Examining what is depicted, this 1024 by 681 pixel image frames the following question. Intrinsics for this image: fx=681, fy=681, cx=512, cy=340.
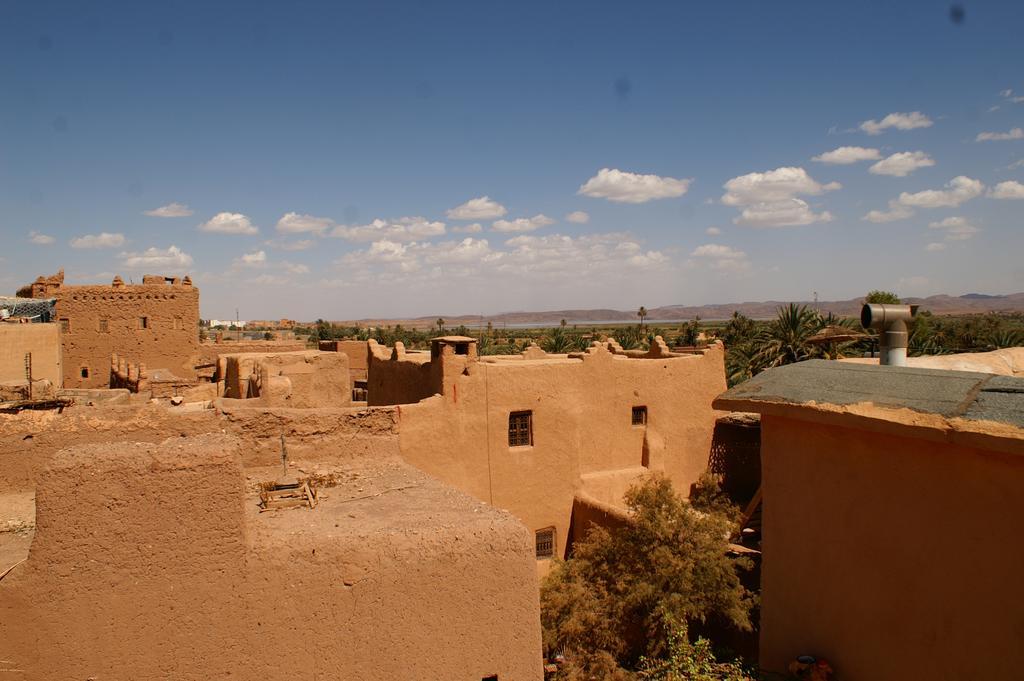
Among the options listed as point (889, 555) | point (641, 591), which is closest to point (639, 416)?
point (641, 591)

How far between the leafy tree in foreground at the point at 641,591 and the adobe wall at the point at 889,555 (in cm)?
462

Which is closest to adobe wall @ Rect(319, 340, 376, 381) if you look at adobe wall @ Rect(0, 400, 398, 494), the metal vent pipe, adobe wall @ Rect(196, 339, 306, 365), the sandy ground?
adobe wall @ Rect(196, 339, 306, 365)

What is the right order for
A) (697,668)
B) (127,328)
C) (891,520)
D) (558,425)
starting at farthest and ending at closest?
(127,328)
(558,425)
(697,668)
(891,520)

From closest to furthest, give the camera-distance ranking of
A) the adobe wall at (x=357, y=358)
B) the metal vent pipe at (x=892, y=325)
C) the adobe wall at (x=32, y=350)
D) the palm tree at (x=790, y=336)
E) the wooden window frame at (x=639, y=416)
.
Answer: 1. the metal vent pipe at (x=892, y=325)
2. the wooden window frame at (x=639, y=416)
3. the adobe wall at (x=32, y=350)
4. the palm tree at (x=790, y=336)
5. the adobe wall at (x=357, y=358)

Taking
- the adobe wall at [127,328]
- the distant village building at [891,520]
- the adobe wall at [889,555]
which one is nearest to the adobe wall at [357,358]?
the adobe wall at [127,328]

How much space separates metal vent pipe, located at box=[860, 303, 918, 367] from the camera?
23.5 ft

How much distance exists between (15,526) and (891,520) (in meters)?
8.40

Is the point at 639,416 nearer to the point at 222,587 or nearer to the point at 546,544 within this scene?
the point at 546,544

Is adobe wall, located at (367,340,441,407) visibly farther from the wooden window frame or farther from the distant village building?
the distant village building

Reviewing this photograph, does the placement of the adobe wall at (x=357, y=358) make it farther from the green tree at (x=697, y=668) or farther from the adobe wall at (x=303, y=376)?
the green tree at (x=697, y=668)

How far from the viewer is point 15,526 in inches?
282

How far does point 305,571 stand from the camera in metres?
5.89

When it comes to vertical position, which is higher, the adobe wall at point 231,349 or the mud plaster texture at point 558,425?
the adobe wall at point 231,349

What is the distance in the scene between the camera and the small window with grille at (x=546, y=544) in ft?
47.9
